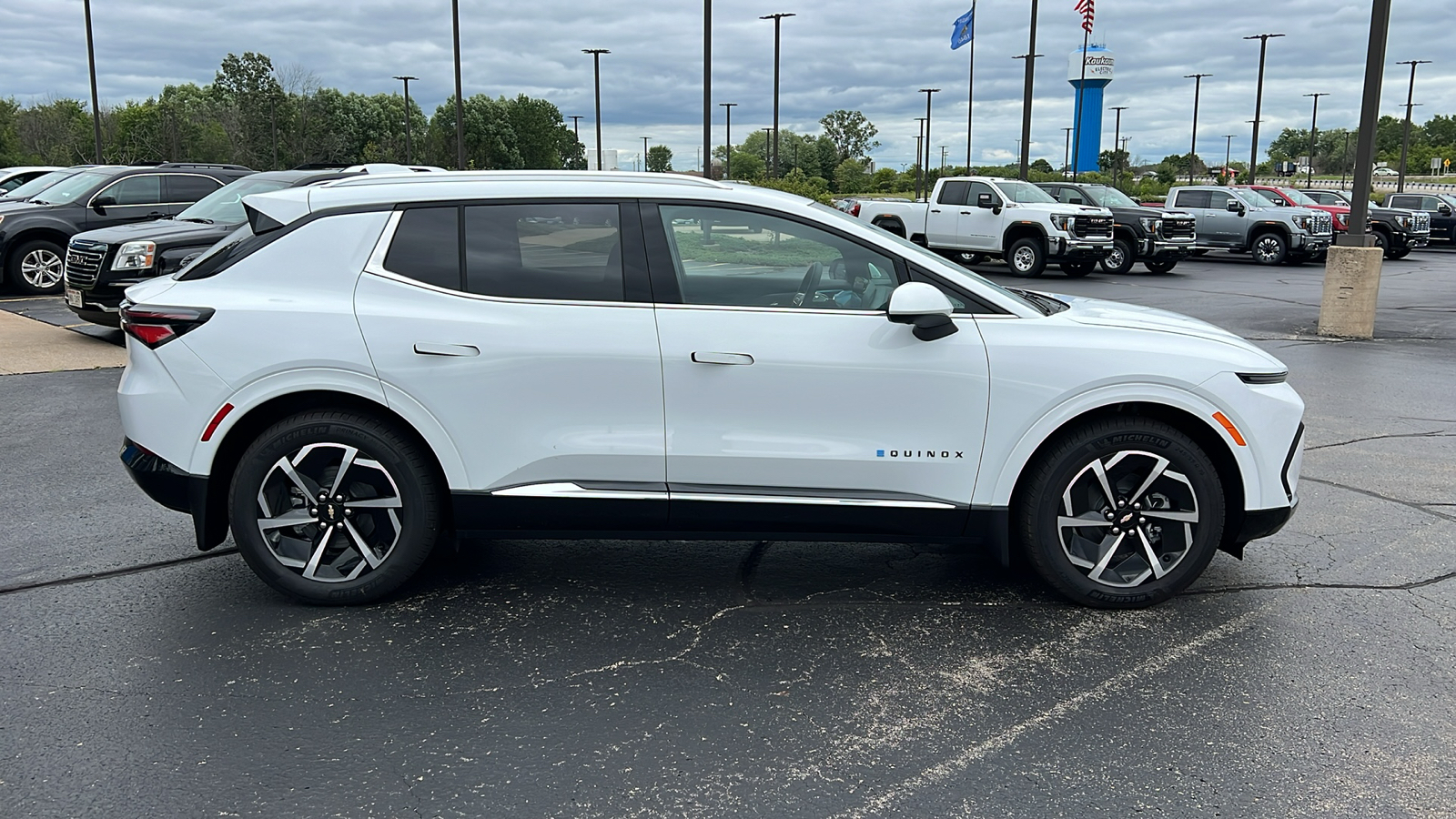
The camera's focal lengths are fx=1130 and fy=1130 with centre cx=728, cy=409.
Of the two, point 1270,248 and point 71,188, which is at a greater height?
point 71,188

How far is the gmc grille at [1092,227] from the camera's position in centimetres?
2194

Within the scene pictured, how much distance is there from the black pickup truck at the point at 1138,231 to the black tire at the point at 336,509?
68.4 ft


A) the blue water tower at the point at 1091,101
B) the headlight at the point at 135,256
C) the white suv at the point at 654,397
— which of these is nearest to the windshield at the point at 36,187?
the headlight at the point at 135,256

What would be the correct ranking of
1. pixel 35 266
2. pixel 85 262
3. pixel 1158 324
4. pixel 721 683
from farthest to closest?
pixel 35 266
pixel 85 262
pixel 1158 324
pixel 721 683

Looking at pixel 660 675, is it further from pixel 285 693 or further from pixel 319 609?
pixel 319 609

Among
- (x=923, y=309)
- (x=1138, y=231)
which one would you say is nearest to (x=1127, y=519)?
(x=923, y=309)

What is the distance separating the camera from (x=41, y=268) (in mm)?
16109

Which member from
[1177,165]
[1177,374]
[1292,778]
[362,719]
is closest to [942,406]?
[1177,374]

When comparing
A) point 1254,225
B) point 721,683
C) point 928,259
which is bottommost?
point 721,683

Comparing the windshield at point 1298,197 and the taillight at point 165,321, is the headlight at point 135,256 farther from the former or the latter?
the windshield at point 1298,197

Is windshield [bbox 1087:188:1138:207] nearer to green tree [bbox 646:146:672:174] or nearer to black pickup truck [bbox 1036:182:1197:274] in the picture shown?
black pickup truck [bbox 1036:182:1197:274]

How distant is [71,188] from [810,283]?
15448 mm

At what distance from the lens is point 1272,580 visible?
4.84 m

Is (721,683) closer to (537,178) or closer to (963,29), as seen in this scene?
(537,178)
